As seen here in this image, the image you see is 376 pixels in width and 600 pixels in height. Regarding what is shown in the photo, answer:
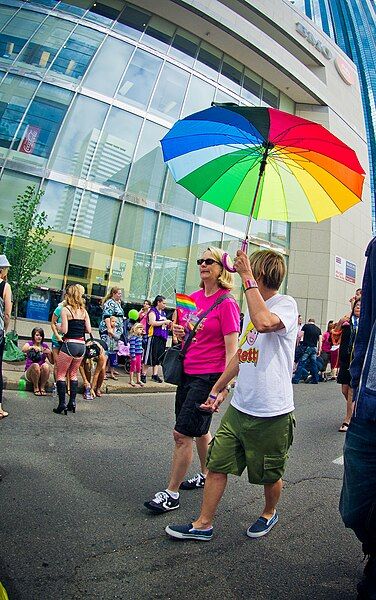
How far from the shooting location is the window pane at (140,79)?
16.7 meters

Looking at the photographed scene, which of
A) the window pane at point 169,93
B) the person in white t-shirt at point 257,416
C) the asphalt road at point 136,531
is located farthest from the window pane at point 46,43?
the person in white t-shirt at point 257,416

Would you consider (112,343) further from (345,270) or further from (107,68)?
(345,270)

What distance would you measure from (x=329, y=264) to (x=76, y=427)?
20579 mm

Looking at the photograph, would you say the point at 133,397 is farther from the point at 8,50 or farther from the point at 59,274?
the point at 8,50

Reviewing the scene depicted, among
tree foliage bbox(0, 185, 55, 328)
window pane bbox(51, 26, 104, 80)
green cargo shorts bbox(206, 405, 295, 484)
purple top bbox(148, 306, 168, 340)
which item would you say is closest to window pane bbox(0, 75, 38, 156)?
window pane bbox(51, 26, 104, 80)

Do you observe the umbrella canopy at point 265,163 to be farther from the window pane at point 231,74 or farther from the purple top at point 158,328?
the window pane at point 231,74

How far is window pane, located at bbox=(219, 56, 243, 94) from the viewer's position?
20.1 metres

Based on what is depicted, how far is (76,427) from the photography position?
521cm

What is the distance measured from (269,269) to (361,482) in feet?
4.59

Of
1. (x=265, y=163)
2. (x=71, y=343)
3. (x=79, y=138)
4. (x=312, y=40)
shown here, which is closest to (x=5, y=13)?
(x=79, y=138)

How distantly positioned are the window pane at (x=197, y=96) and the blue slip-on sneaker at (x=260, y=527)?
17735 mm

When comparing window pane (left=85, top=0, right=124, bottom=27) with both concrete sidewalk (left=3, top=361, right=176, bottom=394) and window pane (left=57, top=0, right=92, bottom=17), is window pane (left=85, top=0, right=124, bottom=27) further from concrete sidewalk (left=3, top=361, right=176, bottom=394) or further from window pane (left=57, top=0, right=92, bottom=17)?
concrete sidewalk (left=3, top=361, right=176, bottom=394)

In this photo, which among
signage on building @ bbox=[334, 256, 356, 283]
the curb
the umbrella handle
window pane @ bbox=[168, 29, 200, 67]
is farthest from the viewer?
signage on building @ bbox=[334, 256, 356, 283]

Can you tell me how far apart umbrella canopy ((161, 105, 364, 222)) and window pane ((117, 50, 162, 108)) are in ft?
47.5
